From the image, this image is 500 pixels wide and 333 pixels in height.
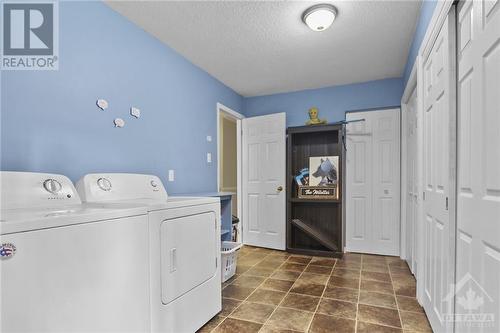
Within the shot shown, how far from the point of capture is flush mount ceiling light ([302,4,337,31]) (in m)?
2.02

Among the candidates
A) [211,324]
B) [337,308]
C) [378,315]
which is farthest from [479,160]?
[211,324]

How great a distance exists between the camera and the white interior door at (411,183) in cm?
276

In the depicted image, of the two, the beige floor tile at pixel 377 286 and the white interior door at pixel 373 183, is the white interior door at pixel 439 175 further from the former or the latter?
the white interior door at pixel 373 183

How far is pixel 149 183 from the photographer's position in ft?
6.98

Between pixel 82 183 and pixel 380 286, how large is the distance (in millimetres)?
2649

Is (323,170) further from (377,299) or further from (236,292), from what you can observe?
(236,292)

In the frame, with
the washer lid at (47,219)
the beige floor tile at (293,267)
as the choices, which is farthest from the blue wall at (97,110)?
the beige floor tile at (293,267)

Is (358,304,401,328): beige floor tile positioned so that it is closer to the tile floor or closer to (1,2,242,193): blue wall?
the tile floor

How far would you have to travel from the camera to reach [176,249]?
5.29ft

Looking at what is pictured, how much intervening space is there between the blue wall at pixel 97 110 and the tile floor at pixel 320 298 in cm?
121

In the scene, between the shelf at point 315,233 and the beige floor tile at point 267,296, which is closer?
the beige floor tile at point 267,296

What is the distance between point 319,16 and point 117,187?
6.44ft

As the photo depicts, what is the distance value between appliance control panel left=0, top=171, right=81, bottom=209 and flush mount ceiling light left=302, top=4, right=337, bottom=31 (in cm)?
206

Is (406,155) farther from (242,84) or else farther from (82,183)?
(82,183)
